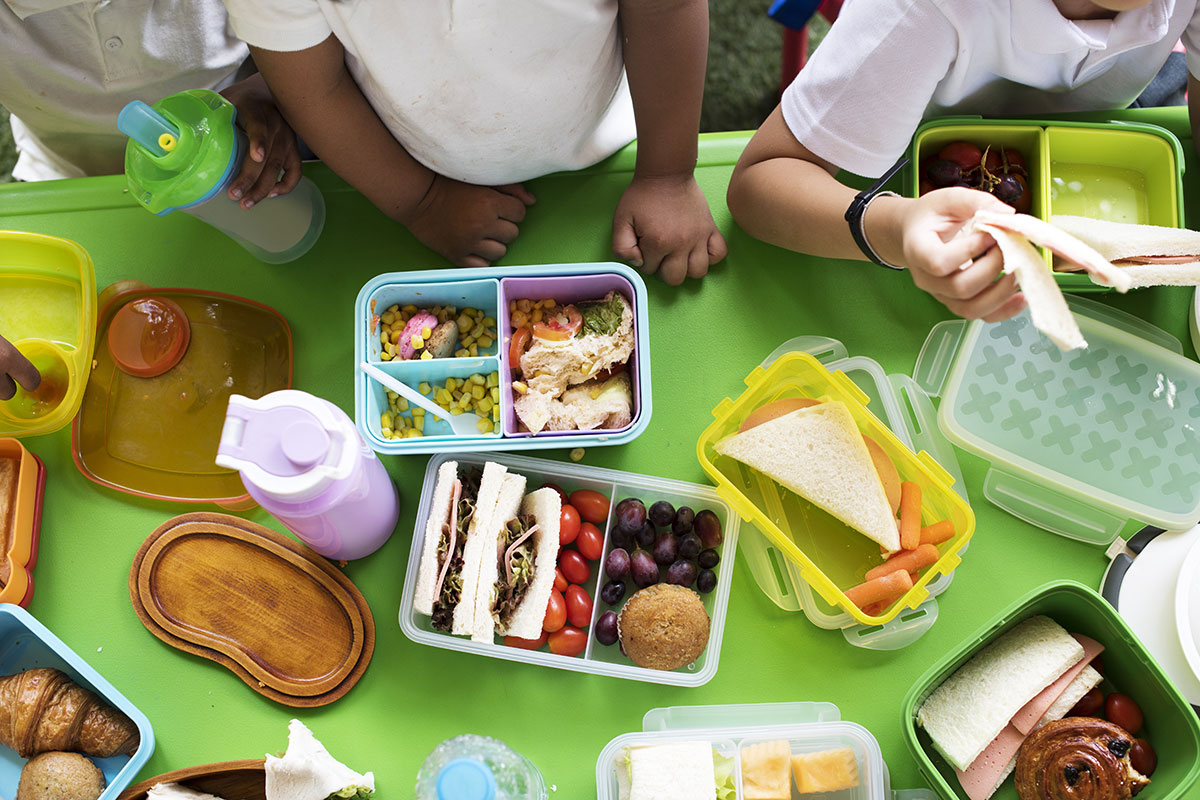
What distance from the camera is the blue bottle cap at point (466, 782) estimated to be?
2.93ft

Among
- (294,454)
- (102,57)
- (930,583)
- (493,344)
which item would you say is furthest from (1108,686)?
(102,57)

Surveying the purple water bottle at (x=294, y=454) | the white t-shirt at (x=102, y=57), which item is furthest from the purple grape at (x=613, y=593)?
the white t-shirt at (x=102, y=57)

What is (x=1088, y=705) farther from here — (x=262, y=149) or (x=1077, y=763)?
(x=262, y=149)

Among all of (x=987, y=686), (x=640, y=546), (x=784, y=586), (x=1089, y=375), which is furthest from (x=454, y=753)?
(x=1089, y=375)

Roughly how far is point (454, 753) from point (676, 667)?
28cm

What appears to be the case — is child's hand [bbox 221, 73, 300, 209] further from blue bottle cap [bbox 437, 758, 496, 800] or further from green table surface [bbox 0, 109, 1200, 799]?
blue bottle cap [bbox 437, 758, 496, 800]

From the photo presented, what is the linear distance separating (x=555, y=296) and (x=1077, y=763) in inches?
30.9

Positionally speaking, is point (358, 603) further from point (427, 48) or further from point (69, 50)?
point (69, 50)

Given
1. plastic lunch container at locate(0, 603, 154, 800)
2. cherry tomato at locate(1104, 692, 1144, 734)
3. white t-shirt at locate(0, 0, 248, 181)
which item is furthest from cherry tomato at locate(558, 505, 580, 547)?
white t-shirt at locate(0, 0, 248, 181)

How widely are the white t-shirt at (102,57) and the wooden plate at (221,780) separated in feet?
2.84

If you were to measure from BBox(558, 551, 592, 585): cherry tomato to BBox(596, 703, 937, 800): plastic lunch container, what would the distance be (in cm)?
18

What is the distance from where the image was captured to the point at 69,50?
3.57 feet

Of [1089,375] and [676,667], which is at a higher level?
[1089,375]

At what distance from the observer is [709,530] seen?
3.37 feet
